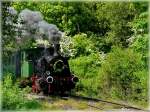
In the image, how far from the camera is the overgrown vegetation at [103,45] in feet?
38.8

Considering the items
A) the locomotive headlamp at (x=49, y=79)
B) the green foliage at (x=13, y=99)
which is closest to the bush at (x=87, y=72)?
the locomotive headlamp at (x=49, y=79)

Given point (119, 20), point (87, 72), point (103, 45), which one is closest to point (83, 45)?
point (103, 45)

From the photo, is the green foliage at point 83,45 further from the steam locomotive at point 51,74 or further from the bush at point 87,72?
the steam locomotive at point 51,74

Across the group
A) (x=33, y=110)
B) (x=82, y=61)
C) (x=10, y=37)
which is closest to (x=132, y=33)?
(x=82, y=61)

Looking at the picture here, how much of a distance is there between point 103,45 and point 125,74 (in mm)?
5813

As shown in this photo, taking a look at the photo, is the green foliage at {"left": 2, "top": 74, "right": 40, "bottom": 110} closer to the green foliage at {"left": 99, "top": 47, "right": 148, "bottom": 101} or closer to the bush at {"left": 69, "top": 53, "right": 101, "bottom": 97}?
the green foliage at {"left": 99, "top": 47, "right": 148, "bottom": 101}

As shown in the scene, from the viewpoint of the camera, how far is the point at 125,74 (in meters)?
12.2

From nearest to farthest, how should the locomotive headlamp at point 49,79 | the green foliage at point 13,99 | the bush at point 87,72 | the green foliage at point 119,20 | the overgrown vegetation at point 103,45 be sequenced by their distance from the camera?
1. the green foliage at point 13,99
2. the overgrown vegetation at point 103,45
3. the locomotive headlamp at point 49,79
4. the bush at point 87,72
5. the green foliage at point 119,20

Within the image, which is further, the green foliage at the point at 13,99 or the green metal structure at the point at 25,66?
the green metal structure at the point at 25,66

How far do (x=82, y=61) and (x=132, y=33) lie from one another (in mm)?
3170

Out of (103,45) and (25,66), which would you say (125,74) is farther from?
(103,45)

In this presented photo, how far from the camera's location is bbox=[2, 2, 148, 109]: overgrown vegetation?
11828 millimetres

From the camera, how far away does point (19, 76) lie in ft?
47.3

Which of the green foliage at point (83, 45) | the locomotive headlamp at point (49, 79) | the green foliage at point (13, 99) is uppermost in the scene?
the green foliage at point (83, 45)
